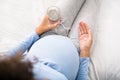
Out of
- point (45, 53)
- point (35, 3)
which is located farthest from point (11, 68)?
point (35, 3)

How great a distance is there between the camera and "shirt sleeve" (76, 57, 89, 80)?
1.16m

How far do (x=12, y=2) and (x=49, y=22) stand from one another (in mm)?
377

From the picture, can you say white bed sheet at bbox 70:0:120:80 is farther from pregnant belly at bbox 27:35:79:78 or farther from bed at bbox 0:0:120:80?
pregnant belly at bbox 27:35:79:78

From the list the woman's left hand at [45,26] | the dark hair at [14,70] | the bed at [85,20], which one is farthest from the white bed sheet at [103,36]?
the dark hair at [14,70]

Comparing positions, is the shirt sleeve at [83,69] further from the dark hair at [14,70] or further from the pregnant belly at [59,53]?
the dark hair at [14,70]

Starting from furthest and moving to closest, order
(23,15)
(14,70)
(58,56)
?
(23,15) < (58,56) < (14,70)

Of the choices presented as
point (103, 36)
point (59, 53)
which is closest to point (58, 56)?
point (59, 53)

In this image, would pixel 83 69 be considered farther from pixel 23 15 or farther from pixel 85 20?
pixel 23 15

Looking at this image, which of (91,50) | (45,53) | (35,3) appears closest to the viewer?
(45,53)

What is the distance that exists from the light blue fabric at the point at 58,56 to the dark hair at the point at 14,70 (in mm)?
264

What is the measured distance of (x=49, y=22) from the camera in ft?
4.21

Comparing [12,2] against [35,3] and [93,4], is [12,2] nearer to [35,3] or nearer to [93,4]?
[35,3]

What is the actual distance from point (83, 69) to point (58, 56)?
168mm

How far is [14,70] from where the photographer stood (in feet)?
2.19
